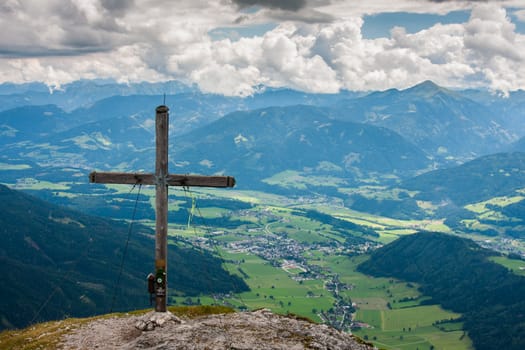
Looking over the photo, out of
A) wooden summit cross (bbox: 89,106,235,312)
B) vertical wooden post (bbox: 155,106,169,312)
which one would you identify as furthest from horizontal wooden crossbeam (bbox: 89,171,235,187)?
vertical wooden post (bbox: 155,106,169,312)

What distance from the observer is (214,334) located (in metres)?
25.4

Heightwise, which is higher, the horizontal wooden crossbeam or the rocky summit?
the horizontal wooden crossbeam

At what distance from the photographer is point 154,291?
29625 millimetres

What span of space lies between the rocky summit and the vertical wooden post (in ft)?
5.40

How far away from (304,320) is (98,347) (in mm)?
11662

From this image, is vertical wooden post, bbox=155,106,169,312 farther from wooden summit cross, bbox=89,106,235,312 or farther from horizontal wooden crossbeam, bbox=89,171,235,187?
horizontal wooden crossbeam, bbox=89,171,235,187

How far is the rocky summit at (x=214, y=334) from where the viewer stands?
80.8 feet

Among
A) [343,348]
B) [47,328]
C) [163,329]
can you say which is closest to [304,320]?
[343,348]

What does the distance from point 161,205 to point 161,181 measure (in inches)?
54.6

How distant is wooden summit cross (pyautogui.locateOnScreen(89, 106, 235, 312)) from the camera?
28547 millimetres

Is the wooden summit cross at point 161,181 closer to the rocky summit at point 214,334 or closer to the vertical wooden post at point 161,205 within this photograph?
the vertical wooden post at point 161,205

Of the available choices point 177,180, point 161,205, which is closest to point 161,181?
point 177,180

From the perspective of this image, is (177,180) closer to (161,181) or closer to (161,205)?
(161,181)

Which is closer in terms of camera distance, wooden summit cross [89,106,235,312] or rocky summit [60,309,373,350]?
rocky summit [60,309,373,350]
